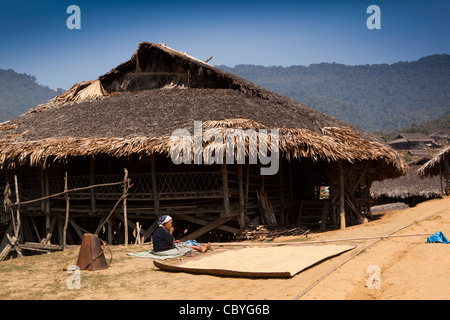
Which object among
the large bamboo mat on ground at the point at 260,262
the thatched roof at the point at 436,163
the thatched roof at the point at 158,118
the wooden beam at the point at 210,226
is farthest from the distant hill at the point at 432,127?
the large bamboo mat on ground at the point at 260,262

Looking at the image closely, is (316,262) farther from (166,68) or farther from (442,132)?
(442,132)

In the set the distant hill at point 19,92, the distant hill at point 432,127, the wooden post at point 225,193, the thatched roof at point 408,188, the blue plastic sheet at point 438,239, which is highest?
the distant hill at point 19,92

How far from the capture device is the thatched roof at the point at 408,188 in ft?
75.9

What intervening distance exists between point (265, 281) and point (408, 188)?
20276 millimetres

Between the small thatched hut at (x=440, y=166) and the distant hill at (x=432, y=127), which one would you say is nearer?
the small thatched hut at (x=440, y=166)

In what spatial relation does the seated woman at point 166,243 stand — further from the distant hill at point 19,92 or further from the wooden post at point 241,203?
the distant hill at point 19,92

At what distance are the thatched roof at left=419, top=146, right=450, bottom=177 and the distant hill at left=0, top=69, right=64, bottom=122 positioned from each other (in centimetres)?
14001

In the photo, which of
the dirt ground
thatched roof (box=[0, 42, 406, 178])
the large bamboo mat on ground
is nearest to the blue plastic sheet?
the dirt ground

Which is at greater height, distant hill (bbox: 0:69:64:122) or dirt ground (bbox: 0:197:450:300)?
distant hill (bbox: 0:69:64:122)

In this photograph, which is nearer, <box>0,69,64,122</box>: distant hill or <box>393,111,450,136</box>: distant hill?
<box>393,111,450,136</box>: distant hill

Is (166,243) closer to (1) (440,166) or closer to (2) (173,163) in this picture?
(2) (173,163)

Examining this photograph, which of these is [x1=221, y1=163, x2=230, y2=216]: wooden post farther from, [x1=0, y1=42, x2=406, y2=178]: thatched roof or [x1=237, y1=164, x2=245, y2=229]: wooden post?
[x1=0, y1=42, x2=406, y2=178]: thatched roof

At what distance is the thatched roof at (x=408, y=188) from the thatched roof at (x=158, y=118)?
7.24m

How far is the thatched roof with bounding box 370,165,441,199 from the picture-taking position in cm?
2312
